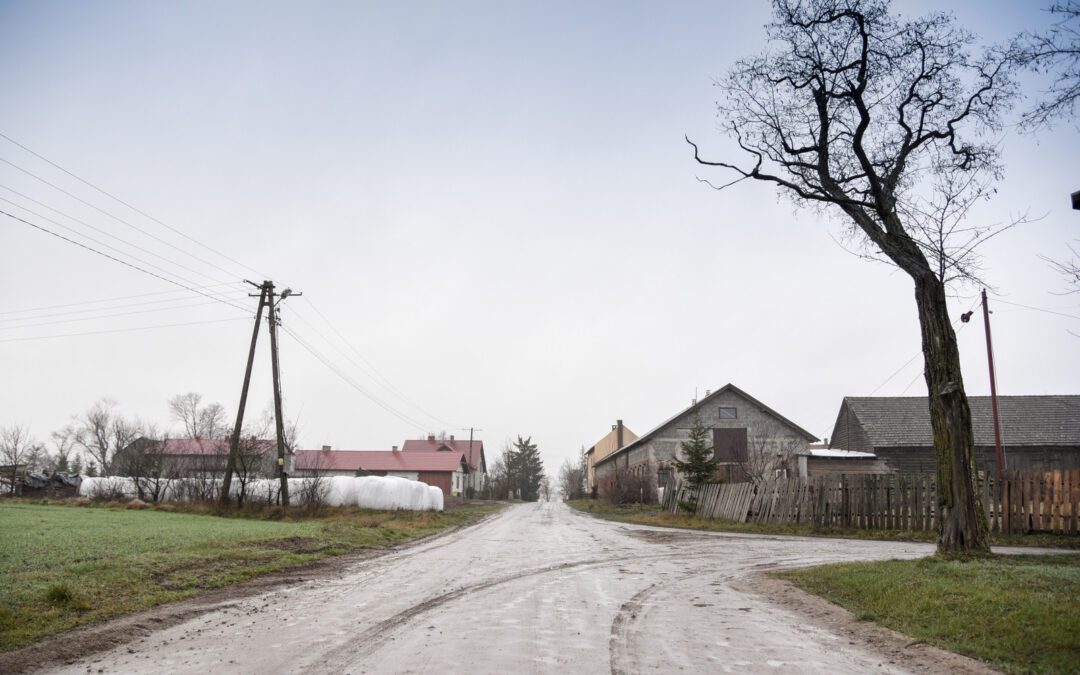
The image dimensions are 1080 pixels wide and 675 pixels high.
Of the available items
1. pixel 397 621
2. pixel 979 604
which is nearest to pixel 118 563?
pixel 397 621

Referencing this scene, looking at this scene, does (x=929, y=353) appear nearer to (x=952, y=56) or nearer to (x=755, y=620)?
(x=952, y=56)

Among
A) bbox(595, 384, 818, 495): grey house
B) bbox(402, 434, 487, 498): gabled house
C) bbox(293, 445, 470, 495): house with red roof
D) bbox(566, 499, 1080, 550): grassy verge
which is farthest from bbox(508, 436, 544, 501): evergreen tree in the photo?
bbox(566, 499, 1080, 550): grassy verge

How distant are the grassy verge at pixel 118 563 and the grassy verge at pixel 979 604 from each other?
26.6 ft

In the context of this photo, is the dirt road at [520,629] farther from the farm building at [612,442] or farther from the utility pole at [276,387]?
the farm building at [612,442]

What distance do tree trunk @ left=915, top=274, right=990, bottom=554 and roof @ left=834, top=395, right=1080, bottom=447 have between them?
97.2 ft

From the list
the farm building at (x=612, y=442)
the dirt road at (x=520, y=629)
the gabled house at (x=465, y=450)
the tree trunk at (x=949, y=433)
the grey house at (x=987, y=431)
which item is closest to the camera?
the dirt road at (x=520, y=629)

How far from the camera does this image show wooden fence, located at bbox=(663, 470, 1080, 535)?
1619 centimetres

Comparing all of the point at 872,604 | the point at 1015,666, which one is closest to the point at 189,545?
the point at 872,604

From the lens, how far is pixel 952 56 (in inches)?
471

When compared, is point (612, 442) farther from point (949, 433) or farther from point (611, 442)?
point (949, 433)

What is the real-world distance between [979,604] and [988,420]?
124ft

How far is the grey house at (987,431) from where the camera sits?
1449 inches

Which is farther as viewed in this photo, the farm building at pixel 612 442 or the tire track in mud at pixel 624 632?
the farm building at pixel 612 442

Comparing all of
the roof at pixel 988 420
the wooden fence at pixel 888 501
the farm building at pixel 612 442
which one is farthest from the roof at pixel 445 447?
the wooden fence at pixel 888 501
